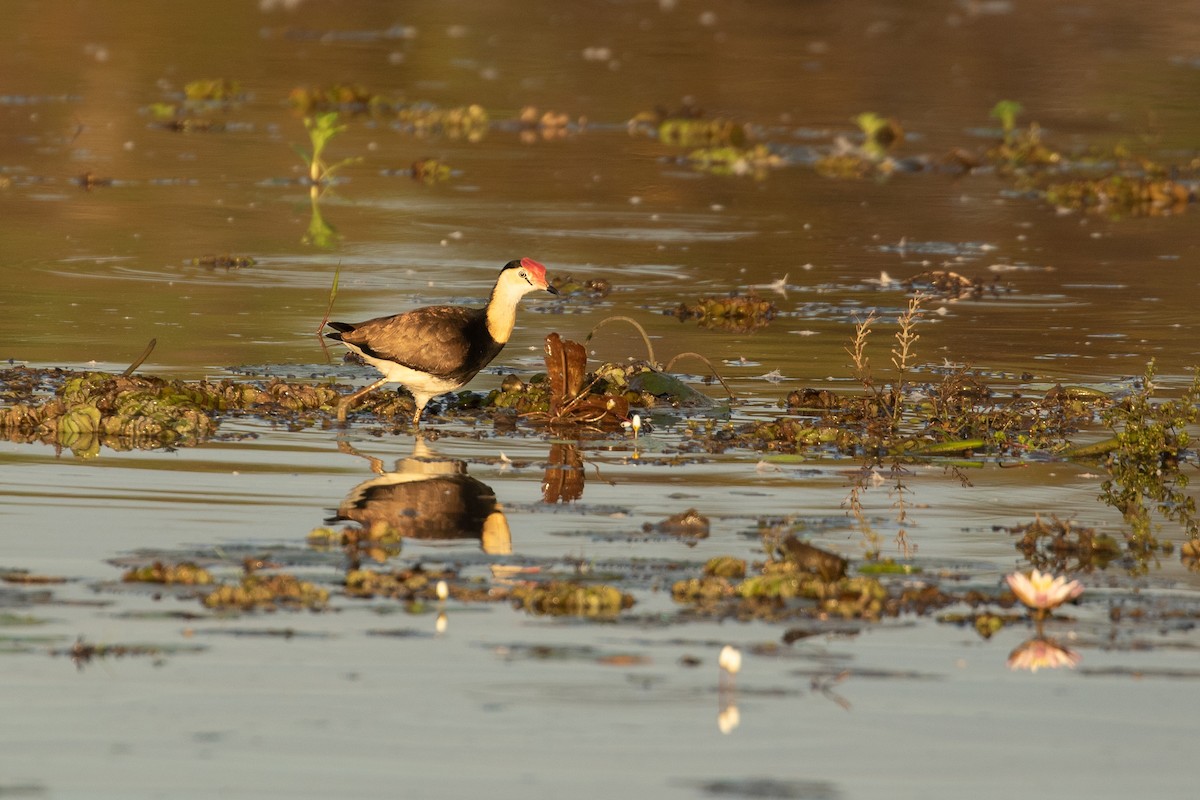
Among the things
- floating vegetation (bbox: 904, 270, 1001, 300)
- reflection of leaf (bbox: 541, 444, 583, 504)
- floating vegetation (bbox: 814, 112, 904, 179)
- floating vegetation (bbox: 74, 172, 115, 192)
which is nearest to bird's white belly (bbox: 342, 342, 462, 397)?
reflection of leaf (bbox: 541, 444, 583, 504)

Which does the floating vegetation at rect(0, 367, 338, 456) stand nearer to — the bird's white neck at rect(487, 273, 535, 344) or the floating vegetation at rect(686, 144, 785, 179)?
the bird's white neck at rect(487, 273, 535, 344)

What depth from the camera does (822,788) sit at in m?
6.43

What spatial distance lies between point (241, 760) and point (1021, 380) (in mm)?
8605

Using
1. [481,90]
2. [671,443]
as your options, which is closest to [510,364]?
[671,443]

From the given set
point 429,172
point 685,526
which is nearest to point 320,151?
point 429,172

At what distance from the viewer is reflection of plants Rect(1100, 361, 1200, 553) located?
10688 millimetres

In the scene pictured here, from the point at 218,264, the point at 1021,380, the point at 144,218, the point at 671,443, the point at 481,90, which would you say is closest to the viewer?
the point at 671,443

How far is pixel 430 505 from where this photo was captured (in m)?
9.98

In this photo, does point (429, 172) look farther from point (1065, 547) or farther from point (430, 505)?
point (1065, 547)

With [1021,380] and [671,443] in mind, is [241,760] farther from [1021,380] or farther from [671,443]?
[1021,380]

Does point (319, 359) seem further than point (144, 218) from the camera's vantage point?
No

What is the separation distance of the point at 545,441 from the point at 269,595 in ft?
13.1

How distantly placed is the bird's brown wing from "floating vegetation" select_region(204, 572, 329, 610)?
12.6 feet

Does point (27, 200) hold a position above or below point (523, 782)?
above
